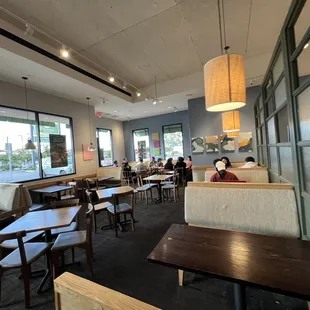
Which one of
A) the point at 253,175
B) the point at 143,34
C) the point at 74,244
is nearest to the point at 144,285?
the point at 74,244

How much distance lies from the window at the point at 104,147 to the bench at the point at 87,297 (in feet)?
29.7

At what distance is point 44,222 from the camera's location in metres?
2.19

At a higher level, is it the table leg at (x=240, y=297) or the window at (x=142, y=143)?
the window at (x=142, y=143)

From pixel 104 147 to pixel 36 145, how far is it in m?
4.45

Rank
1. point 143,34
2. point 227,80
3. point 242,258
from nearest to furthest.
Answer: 1. point 242,258
2. point 227,80
3. point 143,34

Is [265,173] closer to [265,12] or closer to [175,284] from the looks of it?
[175,284]

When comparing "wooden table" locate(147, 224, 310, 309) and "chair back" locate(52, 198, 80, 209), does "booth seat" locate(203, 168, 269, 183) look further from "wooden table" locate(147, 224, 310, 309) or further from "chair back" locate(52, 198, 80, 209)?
"chair back" locate(52, 198, 80, 209)

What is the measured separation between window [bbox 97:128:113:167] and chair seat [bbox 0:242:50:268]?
7.38 m

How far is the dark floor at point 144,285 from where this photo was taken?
175 cm

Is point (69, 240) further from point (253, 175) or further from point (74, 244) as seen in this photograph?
point (253, 175)

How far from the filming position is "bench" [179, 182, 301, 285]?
5.95ft

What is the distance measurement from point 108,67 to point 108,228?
15.3ft

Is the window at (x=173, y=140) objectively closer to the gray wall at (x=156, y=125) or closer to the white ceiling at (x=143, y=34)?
the gray wall at (x=156, y=125)

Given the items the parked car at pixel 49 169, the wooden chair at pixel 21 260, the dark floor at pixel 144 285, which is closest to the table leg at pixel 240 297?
the dark floor at pixel 144 285
